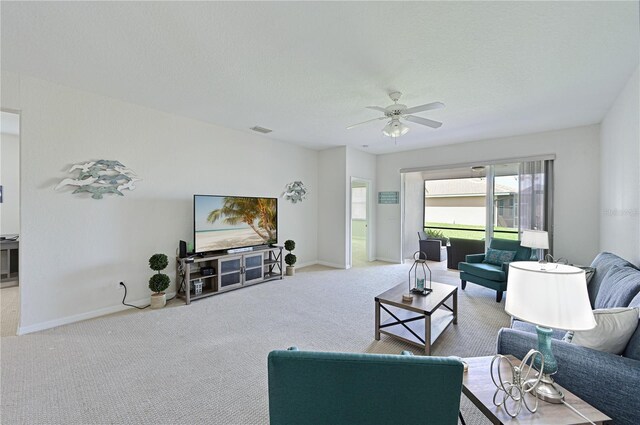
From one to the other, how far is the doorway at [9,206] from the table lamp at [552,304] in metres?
5.70

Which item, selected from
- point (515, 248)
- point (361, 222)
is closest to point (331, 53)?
point (515, 248)

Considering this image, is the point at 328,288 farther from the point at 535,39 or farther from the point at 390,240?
the point at 535,39

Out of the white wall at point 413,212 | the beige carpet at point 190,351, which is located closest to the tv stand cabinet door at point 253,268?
the beige carpet at point 190,351

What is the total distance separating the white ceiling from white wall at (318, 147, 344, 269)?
87.4 inches

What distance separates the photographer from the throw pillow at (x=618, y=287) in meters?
1.73

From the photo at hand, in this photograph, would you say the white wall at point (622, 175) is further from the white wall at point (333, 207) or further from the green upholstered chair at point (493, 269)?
the white wall at point (333, 207)

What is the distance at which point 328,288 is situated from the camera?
4254 mm

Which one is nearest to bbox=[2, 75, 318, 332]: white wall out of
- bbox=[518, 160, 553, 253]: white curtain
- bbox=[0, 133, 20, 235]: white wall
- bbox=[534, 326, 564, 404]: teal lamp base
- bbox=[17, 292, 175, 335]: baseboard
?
bbox=[17, 292, 175, 335]: baseboard

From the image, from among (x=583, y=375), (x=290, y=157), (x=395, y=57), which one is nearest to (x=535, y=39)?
(x=395, y=57)

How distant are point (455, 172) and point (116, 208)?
7.26m

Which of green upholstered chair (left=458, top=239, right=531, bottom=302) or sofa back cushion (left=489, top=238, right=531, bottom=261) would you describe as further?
sofa back cushion (left=489, top=238, right=531, bottom=261)

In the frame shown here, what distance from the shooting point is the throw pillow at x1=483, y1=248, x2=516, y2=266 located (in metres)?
3.96

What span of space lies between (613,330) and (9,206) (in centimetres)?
804

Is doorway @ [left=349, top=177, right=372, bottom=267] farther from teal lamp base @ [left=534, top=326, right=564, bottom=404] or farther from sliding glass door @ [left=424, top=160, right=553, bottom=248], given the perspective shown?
teal lamp base @ [left=534, top=326, right=564, bottom=404]
